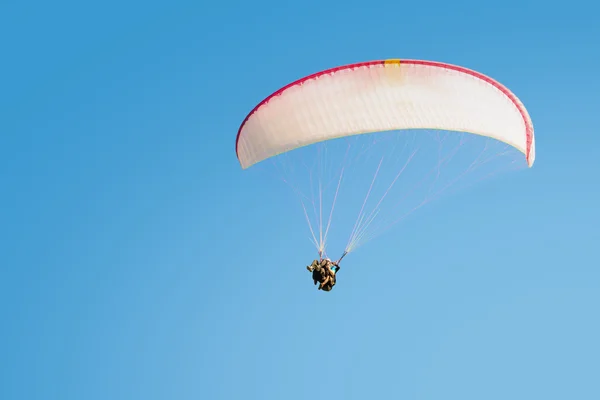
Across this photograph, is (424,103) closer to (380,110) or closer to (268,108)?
(380,110)

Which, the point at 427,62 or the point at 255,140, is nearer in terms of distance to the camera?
the point at 427,62

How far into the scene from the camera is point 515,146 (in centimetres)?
2666

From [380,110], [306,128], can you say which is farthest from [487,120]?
[306,128]

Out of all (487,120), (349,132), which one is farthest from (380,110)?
(487,120)

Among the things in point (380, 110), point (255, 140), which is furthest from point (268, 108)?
point (380, 110)

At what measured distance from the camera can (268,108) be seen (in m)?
27.0

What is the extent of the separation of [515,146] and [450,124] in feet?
6.82

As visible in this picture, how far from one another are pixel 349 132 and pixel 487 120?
12.4 ft

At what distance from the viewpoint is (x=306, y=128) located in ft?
87.4

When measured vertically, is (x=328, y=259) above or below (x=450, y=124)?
below

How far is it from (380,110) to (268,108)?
10.5ft

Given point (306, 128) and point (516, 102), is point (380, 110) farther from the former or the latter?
point (516, 102)

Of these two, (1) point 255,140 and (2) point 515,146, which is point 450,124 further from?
(1) point 255,140

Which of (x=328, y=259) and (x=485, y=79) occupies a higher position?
(x=485, y=79)
